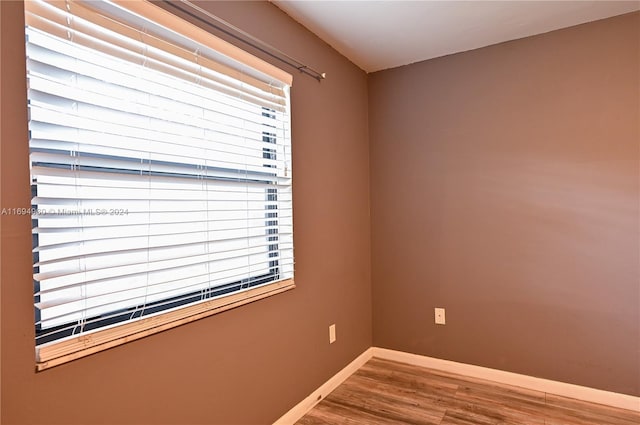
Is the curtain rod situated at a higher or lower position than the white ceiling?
lower

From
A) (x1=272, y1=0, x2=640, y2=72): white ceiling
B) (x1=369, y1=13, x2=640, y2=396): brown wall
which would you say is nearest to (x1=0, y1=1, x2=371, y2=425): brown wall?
(x1=272, y1=0, x2=640, y2=72): white ceiling

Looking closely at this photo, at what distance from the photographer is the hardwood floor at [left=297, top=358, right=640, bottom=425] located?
84.2 inches

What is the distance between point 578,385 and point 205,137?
8.75ft

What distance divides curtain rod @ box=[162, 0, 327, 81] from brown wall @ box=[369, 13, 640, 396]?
988 millimetres

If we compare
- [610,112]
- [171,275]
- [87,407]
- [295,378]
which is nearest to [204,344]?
[171,275]

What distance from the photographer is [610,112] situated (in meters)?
2.27

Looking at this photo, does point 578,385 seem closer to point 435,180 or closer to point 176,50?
point 435,180

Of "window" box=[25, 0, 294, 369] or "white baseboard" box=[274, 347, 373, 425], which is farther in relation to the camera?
"white baseboard" box=[274, 347, 373, 425]

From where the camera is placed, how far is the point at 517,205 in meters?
2.53

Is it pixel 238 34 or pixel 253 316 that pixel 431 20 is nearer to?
pixel 238 34

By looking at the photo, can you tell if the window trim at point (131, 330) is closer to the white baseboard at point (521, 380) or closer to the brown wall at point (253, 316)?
the brown wall at point (253, 316)

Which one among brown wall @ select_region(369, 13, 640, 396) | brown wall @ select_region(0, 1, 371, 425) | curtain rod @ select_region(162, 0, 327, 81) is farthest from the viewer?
brown wall @ select_region(369, 13, 640, 396)

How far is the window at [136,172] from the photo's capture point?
3.77 feet

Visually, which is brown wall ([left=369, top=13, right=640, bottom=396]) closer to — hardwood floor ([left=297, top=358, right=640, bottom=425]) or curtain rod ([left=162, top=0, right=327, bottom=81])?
hardwood floor ([left=297, top=358, right=640, bottom=425])
